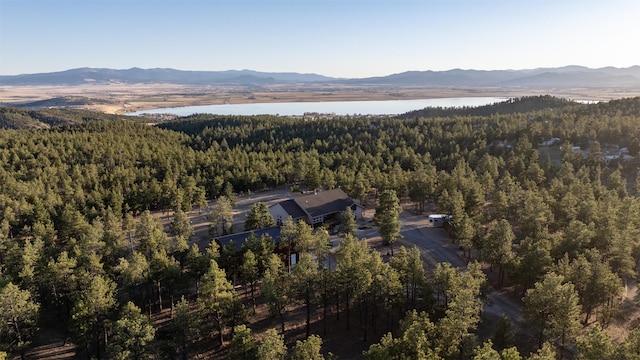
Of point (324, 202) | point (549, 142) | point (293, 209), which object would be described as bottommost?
point (293, 209)

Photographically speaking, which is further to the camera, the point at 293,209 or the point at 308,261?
the point at 293,209

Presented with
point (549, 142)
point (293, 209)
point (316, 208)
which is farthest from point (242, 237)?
point (549, 142)

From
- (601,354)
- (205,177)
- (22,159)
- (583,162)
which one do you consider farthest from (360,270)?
(22,159)

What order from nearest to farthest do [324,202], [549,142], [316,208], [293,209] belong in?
1. [316,208]
2. [293,209]
3. [324,202]
4. [549,142]

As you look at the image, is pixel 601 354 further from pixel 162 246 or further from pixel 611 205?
pixel 162 246

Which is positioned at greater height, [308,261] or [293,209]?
[308,261]

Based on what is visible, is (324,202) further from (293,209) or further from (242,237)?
(242,237)

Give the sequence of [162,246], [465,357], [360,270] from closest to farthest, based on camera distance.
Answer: [465,357], [360,270], [162,246]
